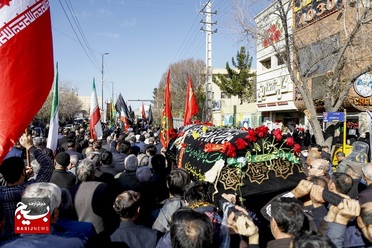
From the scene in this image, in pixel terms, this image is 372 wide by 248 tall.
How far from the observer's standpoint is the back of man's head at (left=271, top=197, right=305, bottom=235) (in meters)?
2.51

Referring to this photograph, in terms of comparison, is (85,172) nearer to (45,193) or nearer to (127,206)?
(127,206)

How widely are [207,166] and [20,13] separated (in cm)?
294

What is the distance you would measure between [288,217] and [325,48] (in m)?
14.7

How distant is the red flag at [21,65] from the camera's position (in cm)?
258

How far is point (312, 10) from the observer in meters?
19.4

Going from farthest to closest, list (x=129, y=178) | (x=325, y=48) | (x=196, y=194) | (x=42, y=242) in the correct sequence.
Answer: (x=325, y=48), (x=129, y=178), (x=196, y=194), (x=42, y=242)

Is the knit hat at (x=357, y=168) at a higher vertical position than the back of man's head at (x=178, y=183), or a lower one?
lower

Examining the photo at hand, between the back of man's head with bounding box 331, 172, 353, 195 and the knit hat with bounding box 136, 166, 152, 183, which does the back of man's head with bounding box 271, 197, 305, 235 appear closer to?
the back of man's head with bounding box 331, 172, 353, 195

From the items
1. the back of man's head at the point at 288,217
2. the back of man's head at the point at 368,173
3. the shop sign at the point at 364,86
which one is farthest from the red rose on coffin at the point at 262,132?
the shop sign at the point at 364,86

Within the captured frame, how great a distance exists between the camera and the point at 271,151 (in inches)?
180

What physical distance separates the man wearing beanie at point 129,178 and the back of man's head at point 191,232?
2624 mm

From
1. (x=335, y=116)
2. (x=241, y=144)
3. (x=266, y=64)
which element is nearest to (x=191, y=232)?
(x=241, y=144)

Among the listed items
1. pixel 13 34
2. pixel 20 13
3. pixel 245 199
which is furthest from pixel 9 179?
pixel 245 199

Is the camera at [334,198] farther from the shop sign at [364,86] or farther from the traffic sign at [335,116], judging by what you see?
the shop sign at [364,86]
